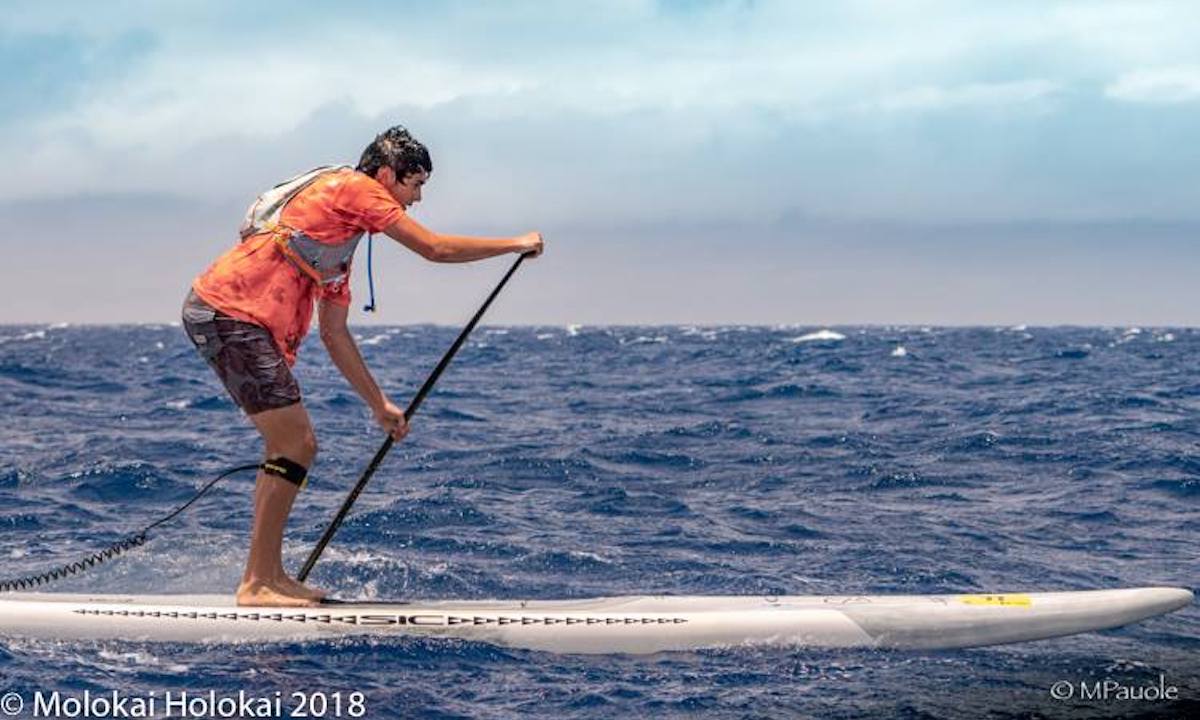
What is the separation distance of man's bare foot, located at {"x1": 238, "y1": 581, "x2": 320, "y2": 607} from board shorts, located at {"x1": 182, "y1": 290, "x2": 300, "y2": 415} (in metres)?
0.97

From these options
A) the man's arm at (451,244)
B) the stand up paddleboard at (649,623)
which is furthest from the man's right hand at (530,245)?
the stand up paddleboard at (649,623)

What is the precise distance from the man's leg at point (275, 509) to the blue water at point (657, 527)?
0.43 meters

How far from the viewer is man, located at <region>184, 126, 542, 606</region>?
613cm

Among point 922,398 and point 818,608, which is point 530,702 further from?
point 922,398

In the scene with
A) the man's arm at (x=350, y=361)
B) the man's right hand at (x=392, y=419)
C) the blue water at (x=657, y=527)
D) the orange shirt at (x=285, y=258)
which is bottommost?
the blue water at (x=657, y=527)

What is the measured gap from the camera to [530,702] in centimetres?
552

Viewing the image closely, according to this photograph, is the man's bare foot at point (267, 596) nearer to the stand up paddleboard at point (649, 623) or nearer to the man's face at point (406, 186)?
the stand up paddleboard at point (649, 623)

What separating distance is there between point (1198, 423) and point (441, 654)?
1573 cm

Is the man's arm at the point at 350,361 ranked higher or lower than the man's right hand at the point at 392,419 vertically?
higher

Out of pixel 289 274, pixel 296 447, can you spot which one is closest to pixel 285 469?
pixel 296 447

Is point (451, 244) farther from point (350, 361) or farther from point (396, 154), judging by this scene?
point (350, 361)

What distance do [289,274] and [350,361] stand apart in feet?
2.04

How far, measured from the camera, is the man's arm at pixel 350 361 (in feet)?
21.5

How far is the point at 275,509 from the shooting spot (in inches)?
252
